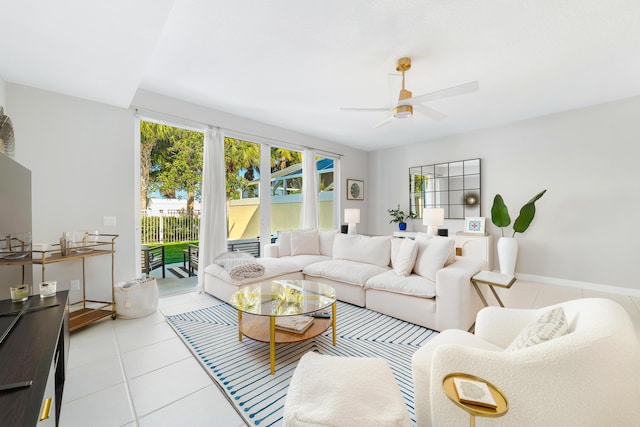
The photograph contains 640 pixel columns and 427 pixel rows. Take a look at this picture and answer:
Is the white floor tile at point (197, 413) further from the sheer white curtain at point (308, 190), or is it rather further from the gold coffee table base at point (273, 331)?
the sheer white curtain at point (308, 190)

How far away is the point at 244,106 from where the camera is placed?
3.69 metres

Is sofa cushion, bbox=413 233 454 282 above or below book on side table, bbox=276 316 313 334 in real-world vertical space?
above

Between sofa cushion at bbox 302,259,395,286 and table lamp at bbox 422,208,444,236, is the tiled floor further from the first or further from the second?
table lamp at bbox 422,208,444,236

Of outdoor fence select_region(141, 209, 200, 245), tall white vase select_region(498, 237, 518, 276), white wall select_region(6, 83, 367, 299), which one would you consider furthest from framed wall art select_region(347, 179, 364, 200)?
white wall select_region(6, 83, 367, 299)

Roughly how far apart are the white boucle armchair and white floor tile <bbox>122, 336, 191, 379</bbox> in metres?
1.90

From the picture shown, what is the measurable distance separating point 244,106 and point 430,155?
3653 millimetres

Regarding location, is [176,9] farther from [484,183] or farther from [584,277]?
[584,277]

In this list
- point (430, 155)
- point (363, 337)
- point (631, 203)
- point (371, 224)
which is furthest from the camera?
point (371, 224)

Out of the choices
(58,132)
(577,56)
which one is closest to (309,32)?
(577,56)

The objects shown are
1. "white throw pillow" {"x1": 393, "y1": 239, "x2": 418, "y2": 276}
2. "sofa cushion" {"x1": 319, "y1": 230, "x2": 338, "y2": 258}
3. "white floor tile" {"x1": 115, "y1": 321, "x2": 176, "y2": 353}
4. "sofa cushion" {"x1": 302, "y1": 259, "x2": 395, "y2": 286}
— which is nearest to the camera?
"white floor tile" {"x1": 115, "y1": 321, "x2": 176, "y2": 353}

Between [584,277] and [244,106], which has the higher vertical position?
[244,106]

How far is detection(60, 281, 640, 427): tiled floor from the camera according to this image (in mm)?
1469

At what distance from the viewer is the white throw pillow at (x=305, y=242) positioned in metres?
4.16

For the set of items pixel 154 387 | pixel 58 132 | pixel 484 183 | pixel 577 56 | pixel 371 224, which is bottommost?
pixel 154 387
